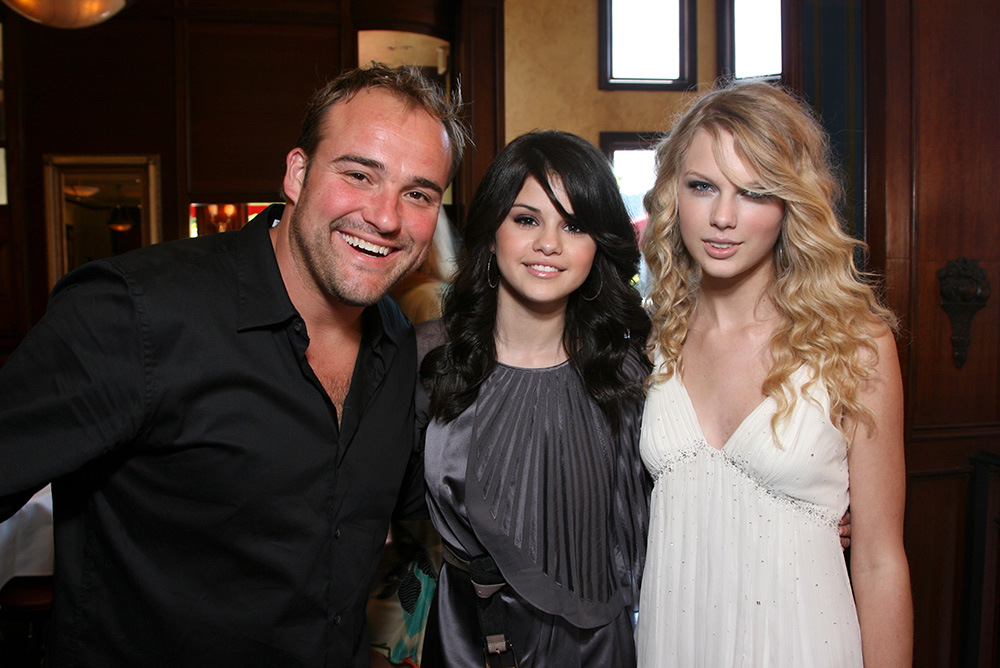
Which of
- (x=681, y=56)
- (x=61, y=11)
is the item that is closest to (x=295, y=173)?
(x=61, y=11)

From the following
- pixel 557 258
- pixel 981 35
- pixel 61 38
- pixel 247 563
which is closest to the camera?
pixel 247 563

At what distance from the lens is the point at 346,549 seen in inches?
57.8

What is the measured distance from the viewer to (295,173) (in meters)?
1.59

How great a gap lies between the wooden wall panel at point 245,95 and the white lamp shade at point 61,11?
81.6 inches

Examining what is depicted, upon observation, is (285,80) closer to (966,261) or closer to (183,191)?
(183,191)

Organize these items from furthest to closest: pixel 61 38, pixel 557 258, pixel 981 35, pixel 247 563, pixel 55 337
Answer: pixel 61 38
pixel 981 35
pixel 557 258
pixel 247 563
pixel 55 337

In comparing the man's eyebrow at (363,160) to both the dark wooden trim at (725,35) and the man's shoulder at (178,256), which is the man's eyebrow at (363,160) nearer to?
the man's shoulder at (178,256)

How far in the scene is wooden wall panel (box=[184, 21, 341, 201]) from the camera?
218 inches

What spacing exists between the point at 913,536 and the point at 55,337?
3.11 metres

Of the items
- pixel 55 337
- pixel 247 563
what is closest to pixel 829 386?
pixel 247 563

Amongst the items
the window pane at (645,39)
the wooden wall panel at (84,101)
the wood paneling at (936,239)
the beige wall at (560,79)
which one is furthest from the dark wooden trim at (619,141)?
the wooden wall panel at (84,101)

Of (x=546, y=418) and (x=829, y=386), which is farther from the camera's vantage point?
(x=546, y=418)

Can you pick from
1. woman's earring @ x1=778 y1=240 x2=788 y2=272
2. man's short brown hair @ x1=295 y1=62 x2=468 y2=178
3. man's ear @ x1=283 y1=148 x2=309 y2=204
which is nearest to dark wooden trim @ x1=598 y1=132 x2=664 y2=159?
woman's earring @ x1=778 y1=240 x2=788 y2=272

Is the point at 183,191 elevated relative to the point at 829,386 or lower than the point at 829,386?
elevated
